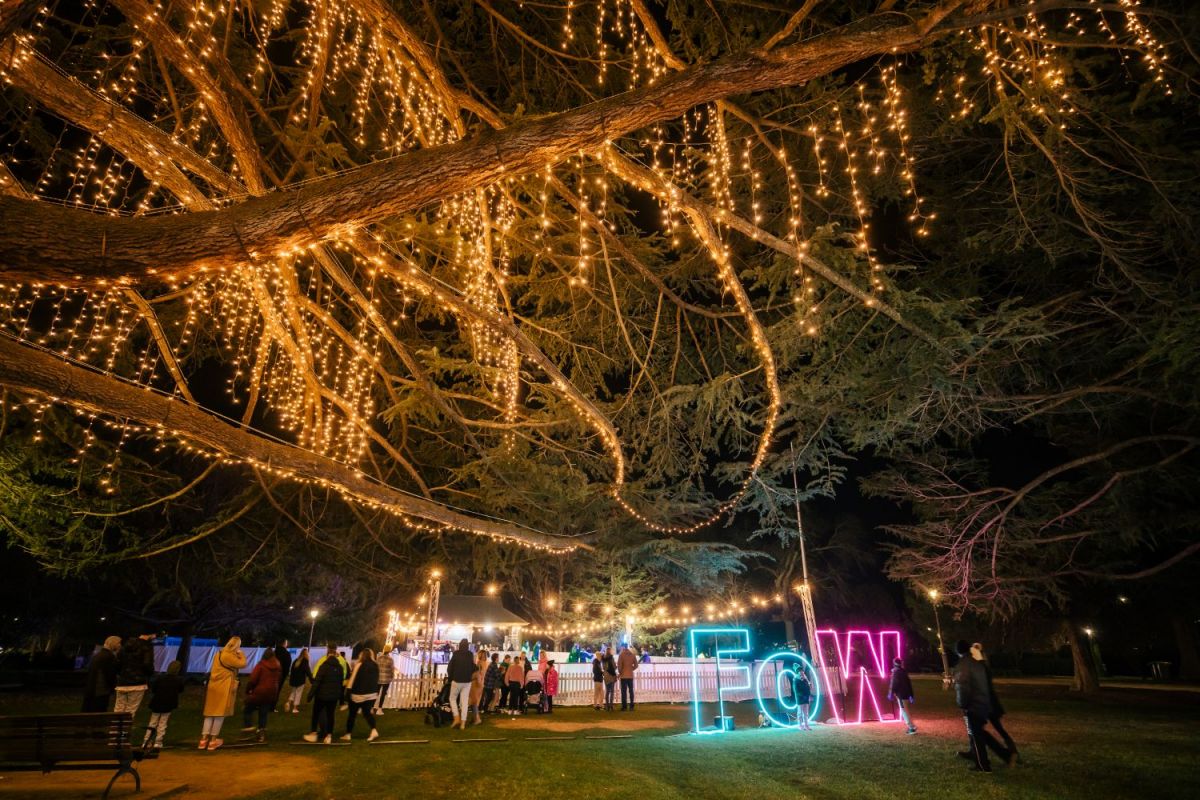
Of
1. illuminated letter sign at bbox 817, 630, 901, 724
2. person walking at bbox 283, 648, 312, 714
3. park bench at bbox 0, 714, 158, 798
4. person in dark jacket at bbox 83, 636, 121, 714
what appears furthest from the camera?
person walking at bbox 283, 648, 312, 714

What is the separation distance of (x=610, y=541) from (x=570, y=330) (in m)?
11.7

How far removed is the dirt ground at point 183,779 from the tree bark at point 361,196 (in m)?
4.53

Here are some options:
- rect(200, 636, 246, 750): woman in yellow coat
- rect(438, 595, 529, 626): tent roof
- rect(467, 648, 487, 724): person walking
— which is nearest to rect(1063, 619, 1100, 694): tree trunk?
rect(438, 595, 529, 626): tent roof

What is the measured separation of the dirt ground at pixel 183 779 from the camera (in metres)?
5.05

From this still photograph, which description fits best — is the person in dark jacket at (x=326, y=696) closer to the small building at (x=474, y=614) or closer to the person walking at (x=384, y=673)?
the person walking at (x=384, y=673)

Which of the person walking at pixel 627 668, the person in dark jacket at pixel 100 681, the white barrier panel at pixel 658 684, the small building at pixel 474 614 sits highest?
the small building at pixel 474 614

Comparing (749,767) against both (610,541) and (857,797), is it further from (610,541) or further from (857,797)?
(610,541)

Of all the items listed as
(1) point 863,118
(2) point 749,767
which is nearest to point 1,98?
(1) point 863,118

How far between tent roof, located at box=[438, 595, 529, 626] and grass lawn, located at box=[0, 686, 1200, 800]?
898 centimetres

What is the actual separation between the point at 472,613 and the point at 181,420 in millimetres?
15040

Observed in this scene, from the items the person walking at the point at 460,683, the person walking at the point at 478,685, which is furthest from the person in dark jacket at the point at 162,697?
the person walking at the point at 478,685

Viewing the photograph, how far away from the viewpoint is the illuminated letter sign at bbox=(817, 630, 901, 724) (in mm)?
9984

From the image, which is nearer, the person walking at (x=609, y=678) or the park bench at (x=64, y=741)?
the park bench at (x=64, y=741)

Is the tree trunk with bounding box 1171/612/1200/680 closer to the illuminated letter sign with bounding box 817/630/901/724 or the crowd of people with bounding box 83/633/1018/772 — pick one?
the illuminated letter sign with bounding box 817/630/901/724
